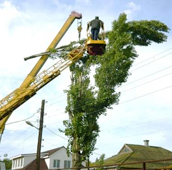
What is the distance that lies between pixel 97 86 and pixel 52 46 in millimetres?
5622

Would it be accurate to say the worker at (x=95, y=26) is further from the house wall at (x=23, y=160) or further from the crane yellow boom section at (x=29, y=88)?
the house wall at (x=23, y=160)

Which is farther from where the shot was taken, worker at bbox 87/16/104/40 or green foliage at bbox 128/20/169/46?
green foliage at bbox 128/20/169/46

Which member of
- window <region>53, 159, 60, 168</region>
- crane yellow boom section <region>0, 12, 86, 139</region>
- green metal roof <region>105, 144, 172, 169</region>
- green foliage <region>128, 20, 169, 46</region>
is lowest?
window <region>53, 159, 60, 168</region>

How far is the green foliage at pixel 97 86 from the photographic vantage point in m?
22.0

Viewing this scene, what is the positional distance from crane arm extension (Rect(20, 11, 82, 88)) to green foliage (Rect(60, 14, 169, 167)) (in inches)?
145

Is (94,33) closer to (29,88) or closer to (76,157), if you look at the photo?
(29,88)

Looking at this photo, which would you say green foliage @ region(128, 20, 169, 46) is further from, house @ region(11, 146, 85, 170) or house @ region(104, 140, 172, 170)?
house @ region(11, 146, 85, 170)

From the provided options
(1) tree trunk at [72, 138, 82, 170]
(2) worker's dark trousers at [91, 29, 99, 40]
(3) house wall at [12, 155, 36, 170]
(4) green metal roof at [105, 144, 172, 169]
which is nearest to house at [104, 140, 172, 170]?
(4) green metal roof at [105, 144, 172, 169]

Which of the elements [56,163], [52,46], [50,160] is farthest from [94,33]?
[56,163]

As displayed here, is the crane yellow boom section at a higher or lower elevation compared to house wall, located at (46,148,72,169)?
higher

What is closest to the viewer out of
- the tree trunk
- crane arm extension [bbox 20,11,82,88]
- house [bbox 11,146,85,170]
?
crane arm extension [bbox 20,11,82,88]

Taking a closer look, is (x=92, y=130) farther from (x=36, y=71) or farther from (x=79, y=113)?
(x=36, y=71)

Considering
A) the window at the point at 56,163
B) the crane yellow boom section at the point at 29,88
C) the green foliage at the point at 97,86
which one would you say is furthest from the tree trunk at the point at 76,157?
the window at the point at 56,163

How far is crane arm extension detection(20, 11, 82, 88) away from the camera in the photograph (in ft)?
57.0
